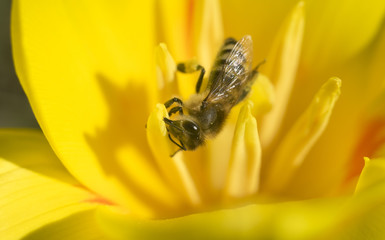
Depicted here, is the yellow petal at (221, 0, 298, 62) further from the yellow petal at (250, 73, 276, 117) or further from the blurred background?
the blurred background

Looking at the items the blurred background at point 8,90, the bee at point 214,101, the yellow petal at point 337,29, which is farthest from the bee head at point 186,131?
the blurred background at point 8,90

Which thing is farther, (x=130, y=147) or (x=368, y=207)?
(x=130, y=147)

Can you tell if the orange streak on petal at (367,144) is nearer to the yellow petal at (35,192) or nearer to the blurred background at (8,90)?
the yellow petal at (35,192)

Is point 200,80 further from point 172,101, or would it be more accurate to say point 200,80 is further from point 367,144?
point 367,144

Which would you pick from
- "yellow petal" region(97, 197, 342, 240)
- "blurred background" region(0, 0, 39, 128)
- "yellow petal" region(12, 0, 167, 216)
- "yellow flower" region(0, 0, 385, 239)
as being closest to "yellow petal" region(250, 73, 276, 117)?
"yellow flower" region(0, 0, 385, 239)

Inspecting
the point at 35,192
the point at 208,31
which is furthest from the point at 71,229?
the point at 208,31
